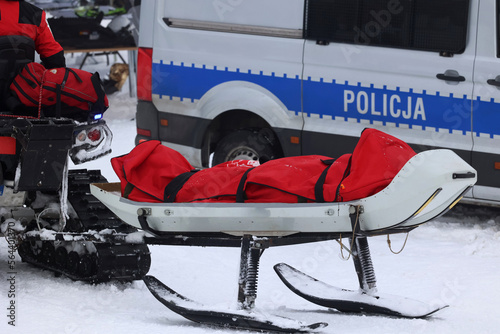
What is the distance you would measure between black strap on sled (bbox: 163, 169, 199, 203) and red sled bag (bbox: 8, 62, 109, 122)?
1103 millimetres

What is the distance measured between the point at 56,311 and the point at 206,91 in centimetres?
309

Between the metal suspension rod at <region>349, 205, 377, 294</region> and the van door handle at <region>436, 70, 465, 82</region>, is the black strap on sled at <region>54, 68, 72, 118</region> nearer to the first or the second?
the metal suspension rod at <region>349, 205, 377, 294</region>

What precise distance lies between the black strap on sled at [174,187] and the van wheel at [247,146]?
98.3 inches

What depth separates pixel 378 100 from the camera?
7145mm

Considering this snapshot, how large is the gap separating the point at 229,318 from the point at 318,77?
9.71ft

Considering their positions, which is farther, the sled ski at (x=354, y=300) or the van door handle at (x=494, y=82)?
the van door handle at (x=494, y=82)

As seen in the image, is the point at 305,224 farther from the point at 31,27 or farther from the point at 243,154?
the point at 243,154

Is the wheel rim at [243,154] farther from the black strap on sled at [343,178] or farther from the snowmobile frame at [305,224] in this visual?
the black strap on sled at [343,178]

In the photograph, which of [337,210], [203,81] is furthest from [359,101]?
[337,210]

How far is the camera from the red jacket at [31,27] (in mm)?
6066

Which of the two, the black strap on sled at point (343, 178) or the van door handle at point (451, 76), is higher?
the van door handle at point (451, 76)

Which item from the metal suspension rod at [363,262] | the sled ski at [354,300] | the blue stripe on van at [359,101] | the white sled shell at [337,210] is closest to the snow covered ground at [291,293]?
the sled ski at [354,300]

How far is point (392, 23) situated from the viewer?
709 centimetres

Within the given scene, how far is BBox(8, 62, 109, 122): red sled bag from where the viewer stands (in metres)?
5.88
